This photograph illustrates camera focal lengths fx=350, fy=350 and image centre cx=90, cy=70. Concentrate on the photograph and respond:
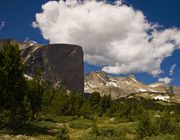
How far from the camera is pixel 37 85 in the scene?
72438mm

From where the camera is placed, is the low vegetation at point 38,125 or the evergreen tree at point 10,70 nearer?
the low vegetation at point 38,125

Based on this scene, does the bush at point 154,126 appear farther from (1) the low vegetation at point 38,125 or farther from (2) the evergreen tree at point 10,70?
(2) the evergreen tree at point 10,70

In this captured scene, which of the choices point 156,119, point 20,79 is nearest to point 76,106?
point 20,79

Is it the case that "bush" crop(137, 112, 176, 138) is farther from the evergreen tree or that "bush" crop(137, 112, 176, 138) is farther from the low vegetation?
the evergreen tree

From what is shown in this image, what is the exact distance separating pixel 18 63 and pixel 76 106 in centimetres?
6051

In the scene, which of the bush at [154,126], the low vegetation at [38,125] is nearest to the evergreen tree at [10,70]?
the low vegetation at [38,125]

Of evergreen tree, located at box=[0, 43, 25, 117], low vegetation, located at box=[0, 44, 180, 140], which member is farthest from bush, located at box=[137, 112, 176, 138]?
evergreen tree, located at box=[0, 43, 25, 117]

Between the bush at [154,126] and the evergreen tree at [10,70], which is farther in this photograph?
the evergreen tree at [10,70]

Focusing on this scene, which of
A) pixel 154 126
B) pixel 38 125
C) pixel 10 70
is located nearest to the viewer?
pixel 154 126

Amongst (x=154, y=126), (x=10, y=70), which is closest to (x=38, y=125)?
(x=10, y=70)

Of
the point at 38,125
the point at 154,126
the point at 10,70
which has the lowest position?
the point at 38,125

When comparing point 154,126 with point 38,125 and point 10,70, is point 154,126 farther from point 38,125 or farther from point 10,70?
point 38,125

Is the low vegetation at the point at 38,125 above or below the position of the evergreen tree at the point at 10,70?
below

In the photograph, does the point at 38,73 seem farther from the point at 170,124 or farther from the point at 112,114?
the point at 112,114
